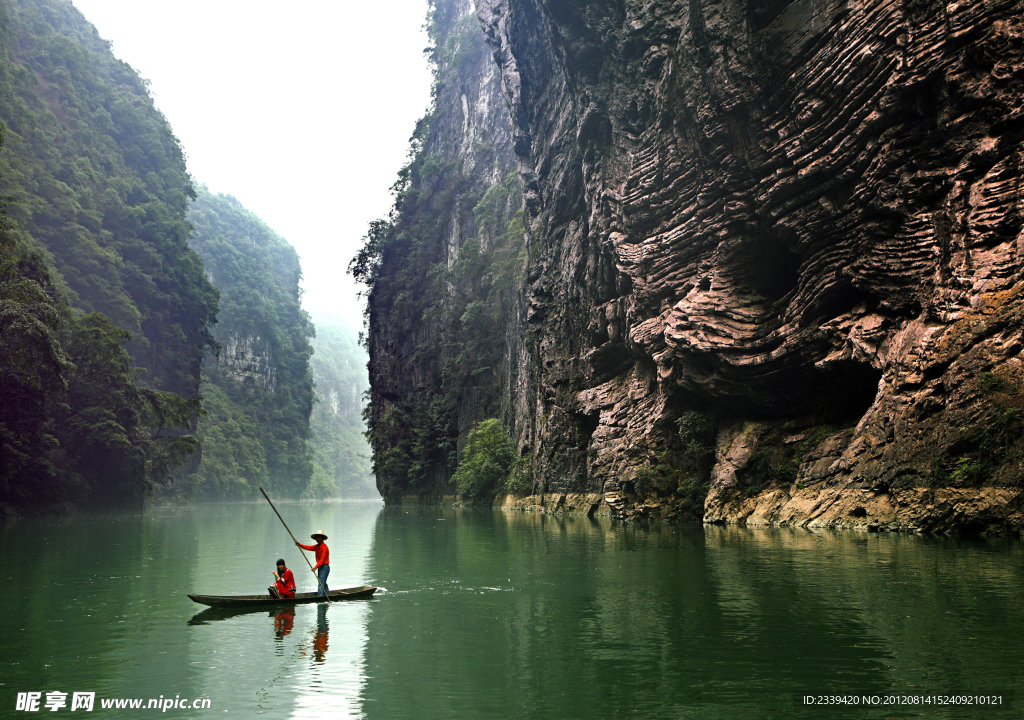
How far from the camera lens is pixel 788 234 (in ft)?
79.8

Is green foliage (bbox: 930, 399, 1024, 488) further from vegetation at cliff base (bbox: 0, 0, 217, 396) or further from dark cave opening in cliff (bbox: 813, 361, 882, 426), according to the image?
vegetation at cliff base (bbox: 0, 0, 217, 396)

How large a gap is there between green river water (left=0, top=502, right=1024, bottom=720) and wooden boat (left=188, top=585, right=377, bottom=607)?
23cm

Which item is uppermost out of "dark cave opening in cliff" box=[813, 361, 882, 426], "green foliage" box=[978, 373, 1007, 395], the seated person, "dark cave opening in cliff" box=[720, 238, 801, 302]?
"dark cave opening in cliff" box=[720, 238, 801, 302]

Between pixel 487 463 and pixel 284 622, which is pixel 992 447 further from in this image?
pixel 487 463

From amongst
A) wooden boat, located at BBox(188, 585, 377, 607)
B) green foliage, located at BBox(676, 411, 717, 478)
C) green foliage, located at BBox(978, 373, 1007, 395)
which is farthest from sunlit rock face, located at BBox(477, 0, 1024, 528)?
wooden boat, located at BBox(188, 585, 377, 607)

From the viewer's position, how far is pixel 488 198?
58.7 meters

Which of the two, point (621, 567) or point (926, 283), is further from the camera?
point (926, 283)

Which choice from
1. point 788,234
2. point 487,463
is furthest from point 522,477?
point 788,234

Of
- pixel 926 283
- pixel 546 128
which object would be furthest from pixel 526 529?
pixel 546 128

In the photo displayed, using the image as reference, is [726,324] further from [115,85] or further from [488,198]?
[115,85]

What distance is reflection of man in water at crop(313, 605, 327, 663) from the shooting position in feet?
26.1

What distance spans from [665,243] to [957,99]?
40.5ft

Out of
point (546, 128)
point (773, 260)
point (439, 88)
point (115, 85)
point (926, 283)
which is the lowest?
point (926, 283)

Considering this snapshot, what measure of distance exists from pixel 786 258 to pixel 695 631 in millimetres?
20269
